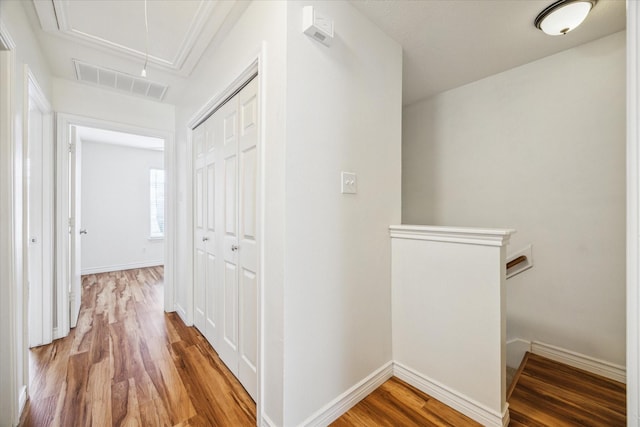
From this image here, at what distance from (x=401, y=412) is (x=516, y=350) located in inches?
57.9

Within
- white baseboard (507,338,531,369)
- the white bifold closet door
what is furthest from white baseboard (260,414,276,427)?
white baseboard (507,338,531,369)

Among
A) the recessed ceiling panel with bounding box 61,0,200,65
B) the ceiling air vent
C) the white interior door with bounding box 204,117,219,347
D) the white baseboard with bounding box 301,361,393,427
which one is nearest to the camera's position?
the white baseboard with bounding box 301,361,393,427

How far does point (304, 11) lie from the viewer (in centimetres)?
126

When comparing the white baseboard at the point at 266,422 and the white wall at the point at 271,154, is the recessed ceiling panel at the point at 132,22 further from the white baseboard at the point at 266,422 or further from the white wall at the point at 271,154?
the white baseboard at the point at 266,422

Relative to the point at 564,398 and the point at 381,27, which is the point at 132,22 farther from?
the point at 564,398

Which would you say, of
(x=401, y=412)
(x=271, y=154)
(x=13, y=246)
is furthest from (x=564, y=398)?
(x=13, y=246)

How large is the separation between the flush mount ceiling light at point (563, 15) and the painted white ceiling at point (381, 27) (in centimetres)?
6

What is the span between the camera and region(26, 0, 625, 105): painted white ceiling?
5.13ft

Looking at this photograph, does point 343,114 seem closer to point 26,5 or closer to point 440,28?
point 440,28

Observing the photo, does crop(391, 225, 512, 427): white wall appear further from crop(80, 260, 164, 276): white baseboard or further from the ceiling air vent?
crop(80, 260, 164, 276): white baseboard

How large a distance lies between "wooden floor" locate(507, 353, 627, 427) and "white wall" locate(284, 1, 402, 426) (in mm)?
828

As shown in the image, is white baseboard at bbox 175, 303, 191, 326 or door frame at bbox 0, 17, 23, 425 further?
white baseboard at bbox 175, 303, 191, 326

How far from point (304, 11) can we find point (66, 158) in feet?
8.75

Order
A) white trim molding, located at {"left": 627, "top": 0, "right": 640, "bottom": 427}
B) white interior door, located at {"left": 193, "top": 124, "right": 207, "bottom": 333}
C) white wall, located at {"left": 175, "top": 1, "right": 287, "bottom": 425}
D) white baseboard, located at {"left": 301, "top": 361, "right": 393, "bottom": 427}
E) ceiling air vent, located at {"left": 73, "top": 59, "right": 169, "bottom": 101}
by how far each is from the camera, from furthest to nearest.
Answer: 1. white interior door, located at {"left": 193, "top": 124, "right": 207, "bottom": 333}
2. ceiling air vent, located at {"left": 73, "top": 59, "right": 169, "bottom": 101}
3. white baseboard, located at {"left": 301, "top": 361, "right": 393, "bottom": 427}
4. white wall, located at {"left": 175, "top": 1, "right": 287, "bottom": 425}
5. white trim molding, located at {"left": 627, "top": 0, "right": 640, "bottom": 427}
